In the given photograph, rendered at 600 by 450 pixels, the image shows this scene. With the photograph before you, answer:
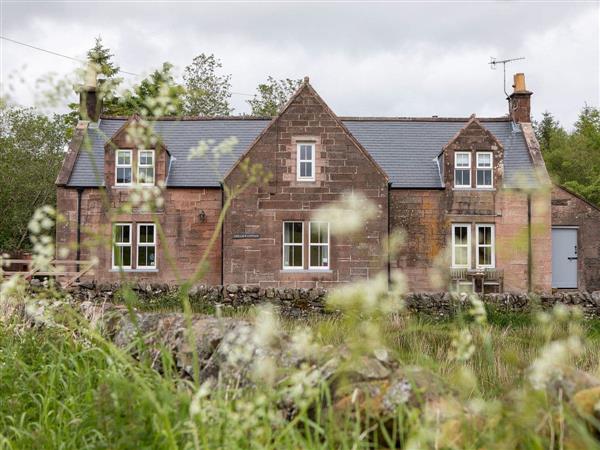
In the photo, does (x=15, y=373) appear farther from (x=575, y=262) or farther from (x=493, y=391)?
(x=575, y=262)

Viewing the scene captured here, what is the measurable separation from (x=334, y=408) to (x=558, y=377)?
48.2 inches

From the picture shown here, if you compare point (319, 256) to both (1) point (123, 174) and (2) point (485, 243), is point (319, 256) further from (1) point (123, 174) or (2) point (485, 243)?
(1) point (123, 174)

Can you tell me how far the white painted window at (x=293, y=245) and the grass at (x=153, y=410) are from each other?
1505cm

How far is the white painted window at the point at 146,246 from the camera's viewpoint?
76.2 feet

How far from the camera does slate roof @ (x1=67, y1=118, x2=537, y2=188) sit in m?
23.6

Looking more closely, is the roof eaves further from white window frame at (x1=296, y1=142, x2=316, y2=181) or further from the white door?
the white door

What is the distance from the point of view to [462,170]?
77.0 ft

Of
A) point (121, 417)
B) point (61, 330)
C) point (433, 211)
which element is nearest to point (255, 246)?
point (433, 211)

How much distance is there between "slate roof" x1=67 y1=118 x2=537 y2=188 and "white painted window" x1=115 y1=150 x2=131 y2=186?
2.84 ft

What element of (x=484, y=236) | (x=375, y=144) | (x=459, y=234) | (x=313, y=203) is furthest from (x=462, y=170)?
(x=313, y=203)

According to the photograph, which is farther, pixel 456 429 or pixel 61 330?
pixel 61 330

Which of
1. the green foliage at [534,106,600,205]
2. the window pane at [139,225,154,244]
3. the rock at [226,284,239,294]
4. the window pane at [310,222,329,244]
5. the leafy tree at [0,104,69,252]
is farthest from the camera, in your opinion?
the green foliage at [534,106,600,205]

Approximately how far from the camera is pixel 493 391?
5.93 metres

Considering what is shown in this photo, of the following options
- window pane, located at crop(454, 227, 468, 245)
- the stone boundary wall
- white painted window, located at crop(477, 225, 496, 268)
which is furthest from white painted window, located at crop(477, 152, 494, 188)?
the stone boundary wall
